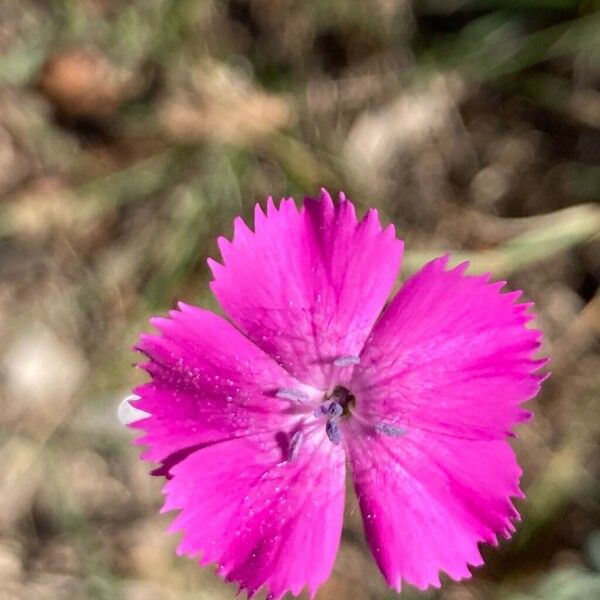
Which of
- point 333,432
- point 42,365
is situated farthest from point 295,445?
point 42,365

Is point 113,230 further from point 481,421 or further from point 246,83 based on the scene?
point 481,421

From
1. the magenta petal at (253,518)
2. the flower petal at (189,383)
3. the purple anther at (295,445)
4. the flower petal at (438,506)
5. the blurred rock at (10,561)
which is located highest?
the blurred rock at (10,561)

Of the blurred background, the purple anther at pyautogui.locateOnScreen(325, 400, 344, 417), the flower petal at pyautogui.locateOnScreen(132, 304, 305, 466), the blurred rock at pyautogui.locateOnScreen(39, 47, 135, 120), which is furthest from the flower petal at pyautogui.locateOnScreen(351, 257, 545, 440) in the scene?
the blurred rock at pyautogui.locateOnScreen(39, 47, 135, 120)

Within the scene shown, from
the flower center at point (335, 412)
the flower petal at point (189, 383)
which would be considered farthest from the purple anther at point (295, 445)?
the flower petal at point (189, 383)

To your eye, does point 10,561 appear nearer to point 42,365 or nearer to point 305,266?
point 42,365

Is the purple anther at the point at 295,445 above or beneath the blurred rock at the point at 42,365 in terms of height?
beneath

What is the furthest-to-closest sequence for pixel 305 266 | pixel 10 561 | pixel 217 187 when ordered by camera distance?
pixel 10 561, pixel 217 187, pixel 305 266

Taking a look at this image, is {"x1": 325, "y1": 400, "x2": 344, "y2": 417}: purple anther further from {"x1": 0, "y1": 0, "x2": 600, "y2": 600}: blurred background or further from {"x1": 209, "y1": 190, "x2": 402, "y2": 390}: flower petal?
{"x1": 0, "y1": 0, "x2": 600, "y2": 600}: blurred background

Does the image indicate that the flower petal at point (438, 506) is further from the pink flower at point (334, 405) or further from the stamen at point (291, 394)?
the stamen at point (291, 394)
